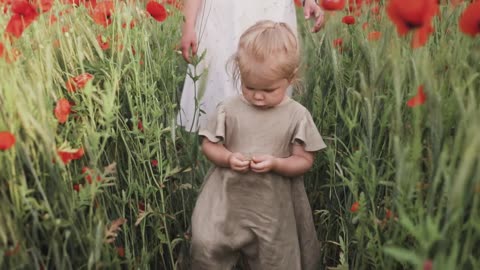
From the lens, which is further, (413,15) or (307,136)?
(307,136)

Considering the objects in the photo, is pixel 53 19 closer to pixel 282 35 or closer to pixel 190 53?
pixel 190 53

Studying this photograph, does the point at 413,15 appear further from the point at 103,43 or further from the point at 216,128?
the point at 103,43

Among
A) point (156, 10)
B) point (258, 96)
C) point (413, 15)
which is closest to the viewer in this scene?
point (413, 15)

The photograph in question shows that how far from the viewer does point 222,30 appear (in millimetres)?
1895

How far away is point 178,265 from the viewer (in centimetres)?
161

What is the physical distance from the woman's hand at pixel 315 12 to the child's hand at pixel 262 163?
2.40 feet

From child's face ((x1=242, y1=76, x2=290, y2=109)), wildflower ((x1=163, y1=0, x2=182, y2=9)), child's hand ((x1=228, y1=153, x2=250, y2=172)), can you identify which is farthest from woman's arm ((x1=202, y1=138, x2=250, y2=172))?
wildflower ((x1=163, y1=0, x2=182, y2=9))

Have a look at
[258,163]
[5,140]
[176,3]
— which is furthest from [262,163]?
[176,3]

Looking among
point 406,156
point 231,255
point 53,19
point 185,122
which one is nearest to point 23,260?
point 231,255

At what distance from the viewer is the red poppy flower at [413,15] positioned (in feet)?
3.03

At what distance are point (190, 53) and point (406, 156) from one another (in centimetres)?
87

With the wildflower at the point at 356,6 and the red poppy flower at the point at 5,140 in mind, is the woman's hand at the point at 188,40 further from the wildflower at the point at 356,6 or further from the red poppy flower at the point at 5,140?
the red poppy flower at the point at 5,140

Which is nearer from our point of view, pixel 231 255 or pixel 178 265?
pixel 231 255

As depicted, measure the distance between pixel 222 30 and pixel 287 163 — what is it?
71 cm
